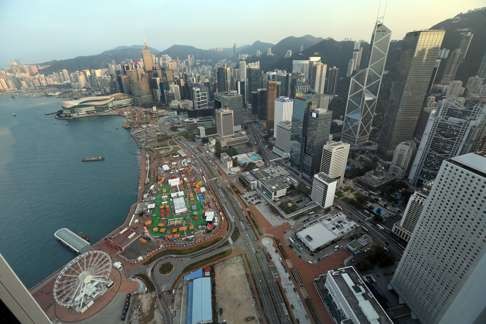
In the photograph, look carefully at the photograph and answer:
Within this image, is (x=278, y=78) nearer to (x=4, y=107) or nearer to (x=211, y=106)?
(x=211, y=106)

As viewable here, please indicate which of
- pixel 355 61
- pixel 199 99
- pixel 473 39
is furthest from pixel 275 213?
pixel 355 61

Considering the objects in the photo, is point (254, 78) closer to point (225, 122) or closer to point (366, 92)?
point (225, 122)

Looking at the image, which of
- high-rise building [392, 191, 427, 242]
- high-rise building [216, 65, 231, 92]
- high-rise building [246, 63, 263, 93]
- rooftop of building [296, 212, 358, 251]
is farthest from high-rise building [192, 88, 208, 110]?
high-rise building [392, 191, 427, 242]

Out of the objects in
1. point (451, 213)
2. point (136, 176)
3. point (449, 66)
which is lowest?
point (136, 176)

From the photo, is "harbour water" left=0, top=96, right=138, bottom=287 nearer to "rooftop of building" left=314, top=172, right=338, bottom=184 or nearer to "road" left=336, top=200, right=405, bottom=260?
"rooftop of building" left=314, top=172, right=338, bottom=184

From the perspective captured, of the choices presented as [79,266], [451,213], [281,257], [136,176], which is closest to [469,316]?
[451,213]

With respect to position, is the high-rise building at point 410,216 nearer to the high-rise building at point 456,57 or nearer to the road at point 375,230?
the road at point 375,230
